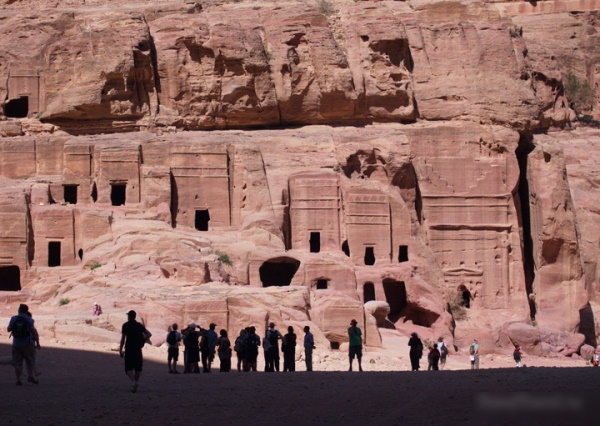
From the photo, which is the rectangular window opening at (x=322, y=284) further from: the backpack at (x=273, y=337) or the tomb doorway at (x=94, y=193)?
the backpack at (x=273, y=337)

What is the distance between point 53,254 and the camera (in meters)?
50.1

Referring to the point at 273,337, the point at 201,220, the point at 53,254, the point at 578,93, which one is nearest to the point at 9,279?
the point at 53,254

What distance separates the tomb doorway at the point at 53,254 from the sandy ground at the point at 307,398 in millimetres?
22366

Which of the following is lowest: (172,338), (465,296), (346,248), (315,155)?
(465,296)

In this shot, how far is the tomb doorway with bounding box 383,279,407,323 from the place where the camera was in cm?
5134

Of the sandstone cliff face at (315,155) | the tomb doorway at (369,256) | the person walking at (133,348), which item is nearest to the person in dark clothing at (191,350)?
the person walking at (133,348)

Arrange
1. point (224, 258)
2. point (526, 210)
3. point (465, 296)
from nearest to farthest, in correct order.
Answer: point (224, 258) < point (465, 296) < point (526, 210)

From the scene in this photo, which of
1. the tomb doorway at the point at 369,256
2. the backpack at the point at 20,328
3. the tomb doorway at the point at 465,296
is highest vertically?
the backpack at the point at 20,328

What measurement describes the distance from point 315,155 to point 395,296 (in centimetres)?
662

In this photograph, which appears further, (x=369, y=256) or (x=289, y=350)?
(x=369, y=256)

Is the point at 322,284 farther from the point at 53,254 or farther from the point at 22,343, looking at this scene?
the point at 22,343

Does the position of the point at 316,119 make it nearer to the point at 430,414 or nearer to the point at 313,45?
the point at 313,45

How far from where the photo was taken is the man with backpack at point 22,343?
2297 cm

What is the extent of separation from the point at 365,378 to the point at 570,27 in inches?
1941
